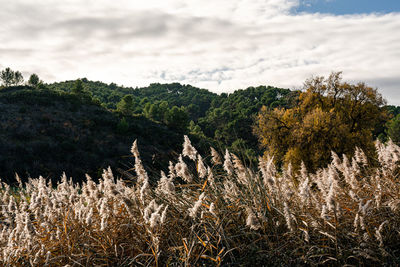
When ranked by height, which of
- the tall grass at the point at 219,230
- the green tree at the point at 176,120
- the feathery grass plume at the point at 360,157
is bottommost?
the tall grass at the point at 219,230

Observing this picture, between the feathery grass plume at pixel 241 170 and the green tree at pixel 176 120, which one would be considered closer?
the feathery grass plume at pixel 241 170

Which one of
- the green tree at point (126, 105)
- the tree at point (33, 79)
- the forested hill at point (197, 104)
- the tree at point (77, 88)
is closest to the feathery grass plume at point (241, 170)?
the forested hill at point (197, 104)

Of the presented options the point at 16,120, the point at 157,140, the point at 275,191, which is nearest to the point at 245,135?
the point at 157,140

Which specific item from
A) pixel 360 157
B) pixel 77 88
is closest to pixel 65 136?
pixel 77 88

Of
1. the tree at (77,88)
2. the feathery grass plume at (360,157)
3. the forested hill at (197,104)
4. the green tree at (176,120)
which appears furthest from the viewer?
the forested hill at (197,104)

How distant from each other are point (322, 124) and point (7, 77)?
8356 centimetres

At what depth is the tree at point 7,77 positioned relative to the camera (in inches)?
2908

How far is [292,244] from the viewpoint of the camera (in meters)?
2.93

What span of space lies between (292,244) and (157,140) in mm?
51216

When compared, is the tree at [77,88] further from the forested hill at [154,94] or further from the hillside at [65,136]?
the forested hill at [154,94]

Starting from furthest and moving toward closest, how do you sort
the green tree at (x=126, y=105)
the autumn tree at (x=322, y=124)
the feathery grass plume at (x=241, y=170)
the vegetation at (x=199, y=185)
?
the green tree at (x=126, y=105) → the autumn tree at (x=322, y=124) → the feathery grass plume at (x=241, y=170) → the vegetation at (x=199, y=185)

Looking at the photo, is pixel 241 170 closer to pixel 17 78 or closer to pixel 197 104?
pixel 17 78

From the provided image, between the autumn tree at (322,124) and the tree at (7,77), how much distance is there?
75822 mm

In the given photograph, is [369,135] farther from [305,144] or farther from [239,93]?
[239,93]
